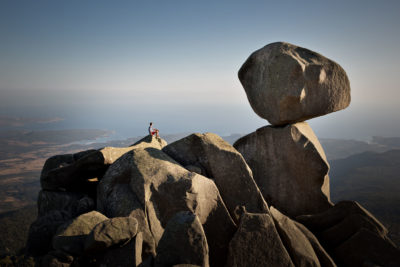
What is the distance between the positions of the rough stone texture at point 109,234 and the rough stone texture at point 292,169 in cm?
1065

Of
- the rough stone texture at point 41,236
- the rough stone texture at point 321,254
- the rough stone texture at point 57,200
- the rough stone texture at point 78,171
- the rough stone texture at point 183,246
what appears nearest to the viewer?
the rough stone texture at point 183,246

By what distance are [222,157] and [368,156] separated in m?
223

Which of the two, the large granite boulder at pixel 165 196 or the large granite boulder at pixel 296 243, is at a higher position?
the large granite boulder at pixel 165 196

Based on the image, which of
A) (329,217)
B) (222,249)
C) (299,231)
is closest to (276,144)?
(329,217)

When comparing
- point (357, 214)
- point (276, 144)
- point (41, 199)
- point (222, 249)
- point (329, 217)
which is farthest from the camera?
point (276, 144)

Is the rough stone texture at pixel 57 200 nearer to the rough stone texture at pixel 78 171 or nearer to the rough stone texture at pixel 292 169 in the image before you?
the rough stone texture at pixel 78 171

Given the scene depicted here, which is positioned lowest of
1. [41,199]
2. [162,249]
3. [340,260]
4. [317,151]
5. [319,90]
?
[340,260]

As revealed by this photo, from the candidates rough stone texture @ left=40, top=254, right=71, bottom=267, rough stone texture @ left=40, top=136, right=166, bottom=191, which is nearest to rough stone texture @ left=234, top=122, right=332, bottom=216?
rough stone texture @ left=40, top=136, right=166, bottom=191

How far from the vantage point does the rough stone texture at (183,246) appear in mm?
6934

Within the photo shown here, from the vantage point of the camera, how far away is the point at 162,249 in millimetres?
7070

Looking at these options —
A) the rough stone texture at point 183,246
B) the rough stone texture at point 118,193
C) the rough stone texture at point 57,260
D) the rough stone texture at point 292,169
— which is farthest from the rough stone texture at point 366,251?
the rough stone texture at point 57,260

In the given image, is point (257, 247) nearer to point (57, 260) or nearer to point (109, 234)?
point (109, 234)

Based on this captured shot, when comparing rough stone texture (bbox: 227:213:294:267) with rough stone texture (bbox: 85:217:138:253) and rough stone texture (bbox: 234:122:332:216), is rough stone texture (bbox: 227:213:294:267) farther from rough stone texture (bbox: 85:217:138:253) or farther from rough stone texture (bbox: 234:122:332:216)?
rough stone texture (bbox: 234:122:332:216)

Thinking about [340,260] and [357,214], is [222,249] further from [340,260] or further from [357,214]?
[357,214]
